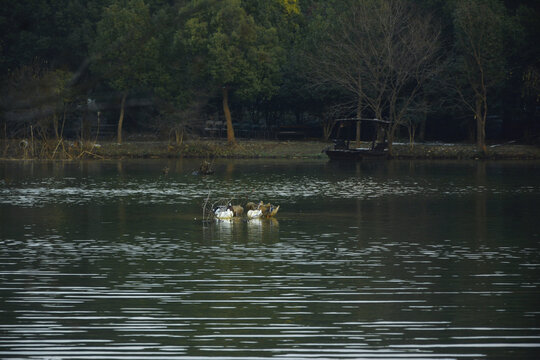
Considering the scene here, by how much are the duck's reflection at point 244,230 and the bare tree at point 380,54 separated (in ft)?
158

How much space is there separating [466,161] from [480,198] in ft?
112

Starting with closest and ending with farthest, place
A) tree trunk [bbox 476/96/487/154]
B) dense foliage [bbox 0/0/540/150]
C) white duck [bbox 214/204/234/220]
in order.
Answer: white duck [bbox 214/204/234/220] < tree trunk [bbox 476/96/487/154] < dense foliage [bbox 0/0/540/150]

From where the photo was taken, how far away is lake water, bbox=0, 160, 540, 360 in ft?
41.4

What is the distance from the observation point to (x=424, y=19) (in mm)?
81562

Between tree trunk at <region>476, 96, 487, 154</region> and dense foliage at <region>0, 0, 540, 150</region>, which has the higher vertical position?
dense foliage at <region>0, 0, 540, 150</region>

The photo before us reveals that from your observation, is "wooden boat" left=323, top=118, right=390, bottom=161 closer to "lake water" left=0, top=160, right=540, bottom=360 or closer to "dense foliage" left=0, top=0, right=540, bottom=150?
"dense foliage" left=0, top=0, right=540, bottom=150

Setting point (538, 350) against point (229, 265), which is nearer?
point (538, 350)

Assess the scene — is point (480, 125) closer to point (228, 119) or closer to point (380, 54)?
point (380, 54)

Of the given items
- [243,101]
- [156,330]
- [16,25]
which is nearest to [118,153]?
[243,101]

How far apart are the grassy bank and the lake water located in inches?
1290

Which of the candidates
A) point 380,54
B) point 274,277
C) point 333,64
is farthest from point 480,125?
point 274,277

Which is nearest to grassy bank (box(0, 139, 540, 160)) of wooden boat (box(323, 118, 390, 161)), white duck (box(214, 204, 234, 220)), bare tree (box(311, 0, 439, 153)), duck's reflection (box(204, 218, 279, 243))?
wooden boat (box(323, 118, 390, 161))

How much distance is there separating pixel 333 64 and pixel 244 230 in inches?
2135

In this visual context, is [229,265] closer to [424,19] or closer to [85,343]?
[85,343]
